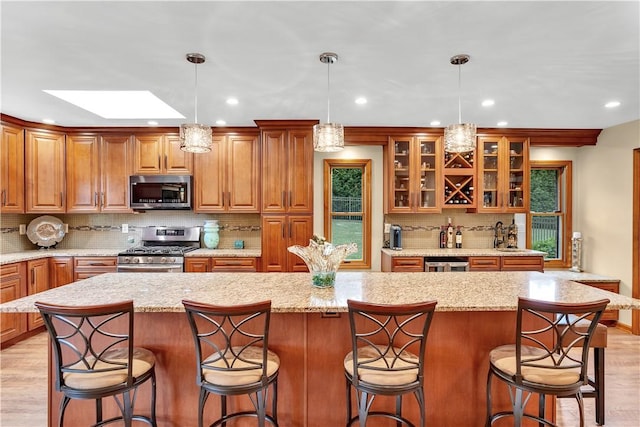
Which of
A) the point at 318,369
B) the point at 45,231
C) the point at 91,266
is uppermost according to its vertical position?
the point at 45,231

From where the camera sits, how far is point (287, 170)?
4.19 m

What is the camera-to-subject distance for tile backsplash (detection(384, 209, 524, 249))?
197 inches

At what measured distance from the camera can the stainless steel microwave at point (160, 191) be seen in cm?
440

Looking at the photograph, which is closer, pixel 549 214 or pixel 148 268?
pixel 148 268

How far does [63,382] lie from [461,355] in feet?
7.12

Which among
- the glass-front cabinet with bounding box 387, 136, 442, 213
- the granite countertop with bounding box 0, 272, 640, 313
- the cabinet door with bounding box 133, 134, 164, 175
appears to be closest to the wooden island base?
the granite countertop with bounding box 0, 272, 640, 313

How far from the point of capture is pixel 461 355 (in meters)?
2.09

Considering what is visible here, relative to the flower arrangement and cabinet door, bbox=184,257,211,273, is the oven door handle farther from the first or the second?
the flower arrangement

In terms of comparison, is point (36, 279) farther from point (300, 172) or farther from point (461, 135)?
point (461, 135)

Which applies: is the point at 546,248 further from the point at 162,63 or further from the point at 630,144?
the point at 162,63

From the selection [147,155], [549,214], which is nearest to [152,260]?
[147,155]

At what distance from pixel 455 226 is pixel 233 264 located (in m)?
3.18

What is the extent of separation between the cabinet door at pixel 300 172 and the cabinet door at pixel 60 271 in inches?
110

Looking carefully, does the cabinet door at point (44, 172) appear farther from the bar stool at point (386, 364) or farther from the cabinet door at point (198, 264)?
the bar stool at point (386, 364)
